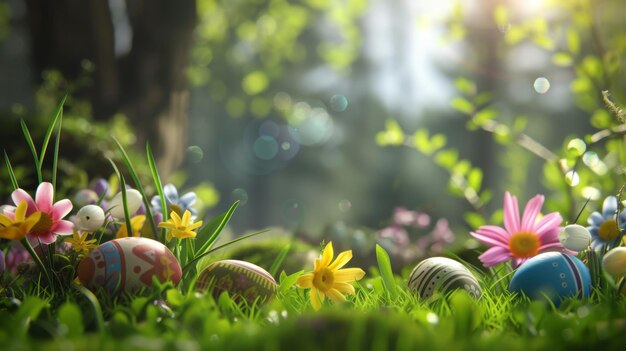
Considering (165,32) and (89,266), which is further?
(165,32)

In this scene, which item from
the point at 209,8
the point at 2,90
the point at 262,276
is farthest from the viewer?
the point at 2,90

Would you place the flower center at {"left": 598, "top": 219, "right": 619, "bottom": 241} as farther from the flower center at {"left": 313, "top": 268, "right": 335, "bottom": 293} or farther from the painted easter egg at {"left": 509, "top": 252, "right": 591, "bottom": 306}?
the flower center at {"left": 313, "top": 268, "right": 335, "bottom": 293}

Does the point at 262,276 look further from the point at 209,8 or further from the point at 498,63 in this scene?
the point at 498,63

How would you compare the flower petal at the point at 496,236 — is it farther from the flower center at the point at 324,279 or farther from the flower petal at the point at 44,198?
the flower petal at the point at 44,198

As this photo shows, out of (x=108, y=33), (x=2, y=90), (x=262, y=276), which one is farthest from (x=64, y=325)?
(x=2, y=90)

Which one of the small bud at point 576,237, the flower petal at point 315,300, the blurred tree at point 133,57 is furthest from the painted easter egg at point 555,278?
the blurred tree at point 133,57

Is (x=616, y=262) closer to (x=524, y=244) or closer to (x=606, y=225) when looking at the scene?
(x=606, y=225)

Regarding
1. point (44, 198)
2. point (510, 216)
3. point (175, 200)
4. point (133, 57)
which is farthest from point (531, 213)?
point (133, 57)
